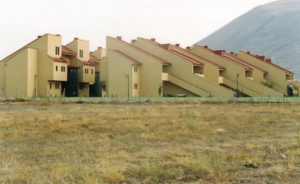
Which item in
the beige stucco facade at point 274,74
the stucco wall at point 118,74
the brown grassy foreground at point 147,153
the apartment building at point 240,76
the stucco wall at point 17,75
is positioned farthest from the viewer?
the beige stucco facade at point 274,74

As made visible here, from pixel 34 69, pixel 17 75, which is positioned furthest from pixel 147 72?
pixel 17 75

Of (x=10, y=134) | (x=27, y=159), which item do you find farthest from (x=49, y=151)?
(x=10, y=134)

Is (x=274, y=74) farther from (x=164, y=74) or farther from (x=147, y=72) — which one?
(x=147, y=72)

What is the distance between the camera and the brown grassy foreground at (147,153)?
8.27 meters

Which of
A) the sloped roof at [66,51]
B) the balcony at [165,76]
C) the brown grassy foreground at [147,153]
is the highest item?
the sloped roof at [66,51]

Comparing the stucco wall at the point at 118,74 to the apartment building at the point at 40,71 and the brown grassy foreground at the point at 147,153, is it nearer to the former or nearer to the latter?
the apartment building at the point at 40,71

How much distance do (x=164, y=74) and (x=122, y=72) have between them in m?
6.33

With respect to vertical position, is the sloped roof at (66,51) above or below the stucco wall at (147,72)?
above

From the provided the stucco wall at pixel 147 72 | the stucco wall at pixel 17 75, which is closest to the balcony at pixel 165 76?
the stucco wall at pixel 147 72

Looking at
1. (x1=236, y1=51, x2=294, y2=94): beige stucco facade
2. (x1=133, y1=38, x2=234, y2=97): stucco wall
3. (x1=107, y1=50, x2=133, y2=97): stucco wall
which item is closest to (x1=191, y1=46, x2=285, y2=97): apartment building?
(x1=236, y1=51, x2=294, y2=94): beige stucco facade

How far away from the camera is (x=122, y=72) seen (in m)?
53.2

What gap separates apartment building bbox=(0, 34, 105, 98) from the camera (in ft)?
178

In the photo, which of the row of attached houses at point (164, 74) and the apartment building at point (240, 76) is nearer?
the row of attached houses at point (164, 74)

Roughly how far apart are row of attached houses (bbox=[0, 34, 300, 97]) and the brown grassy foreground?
32.5 metres
